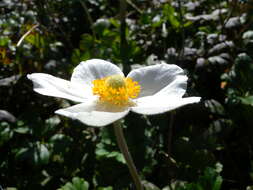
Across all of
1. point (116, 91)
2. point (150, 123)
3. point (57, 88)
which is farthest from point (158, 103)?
point (150, 123)

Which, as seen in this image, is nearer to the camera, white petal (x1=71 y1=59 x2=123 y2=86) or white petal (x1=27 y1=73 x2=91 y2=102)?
white petal (x1=27 y1=73 x2=91 y2=102)

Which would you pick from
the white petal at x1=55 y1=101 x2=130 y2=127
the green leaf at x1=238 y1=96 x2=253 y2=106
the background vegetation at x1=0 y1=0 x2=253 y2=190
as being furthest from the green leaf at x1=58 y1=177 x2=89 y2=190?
the green leaf at x1=238 y1=96 x2=253 y2=106

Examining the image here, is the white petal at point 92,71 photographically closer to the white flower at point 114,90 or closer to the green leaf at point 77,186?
the white flower at point 114,90

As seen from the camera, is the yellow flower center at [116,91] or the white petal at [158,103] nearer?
the white petal at [158,103]

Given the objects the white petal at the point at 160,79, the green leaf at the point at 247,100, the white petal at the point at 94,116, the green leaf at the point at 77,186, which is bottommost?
the green leaf at the point at 77,186

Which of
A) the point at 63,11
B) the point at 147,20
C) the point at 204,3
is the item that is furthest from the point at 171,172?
the point at 63,11

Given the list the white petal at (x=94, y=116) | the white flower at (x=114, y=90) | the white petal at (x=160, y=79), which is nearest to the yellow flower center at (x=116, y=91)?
the white flower at (x=114, y=90)

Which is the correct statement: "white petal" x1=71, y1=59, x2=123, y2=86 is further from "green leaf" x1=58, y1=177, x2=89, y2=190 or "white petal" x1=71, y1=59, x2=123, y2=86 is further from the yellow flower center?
"green leaf" x1=58, y1=177, x2=89, y2=190

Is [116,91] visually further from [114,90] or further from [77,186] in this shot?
[77,186]

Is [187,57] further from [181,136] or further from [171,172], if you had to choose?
[171,172]
